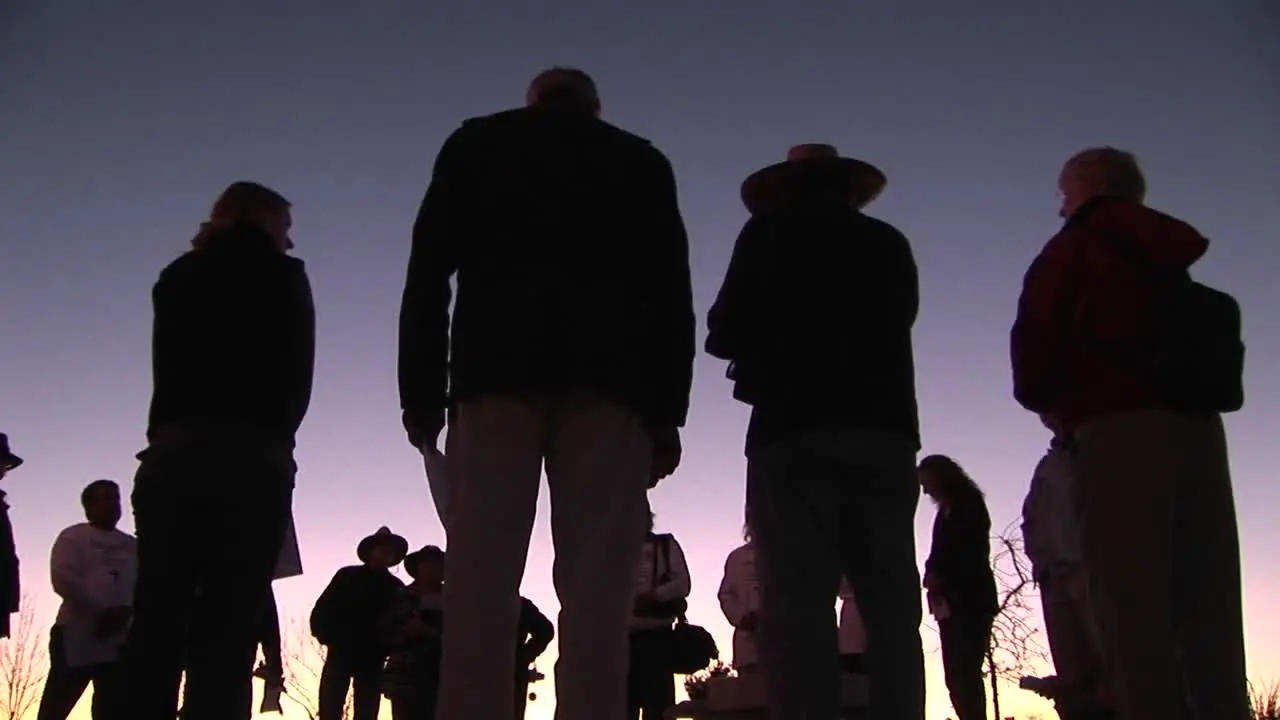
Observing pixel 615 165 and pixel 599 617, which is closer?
pixel 599 617

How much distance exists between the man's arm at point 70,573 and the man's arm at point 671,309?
552 cm

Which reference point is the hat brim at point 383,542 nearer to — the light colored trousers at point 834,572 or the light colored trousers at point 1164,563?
the light colored trousers at point 834,572

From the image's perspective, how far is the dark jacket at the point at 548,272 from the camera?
2789mm

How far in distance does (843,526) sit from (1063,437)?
2.36ft

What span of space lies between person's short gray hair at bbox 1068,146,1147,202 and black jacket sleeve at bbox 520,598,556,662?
4658 millimetres

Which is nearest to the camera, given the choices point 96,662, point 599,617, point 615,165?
point 599,617

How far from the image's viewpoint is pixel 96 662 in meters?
7.10

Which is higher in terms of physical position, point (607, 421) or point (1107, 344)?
point (1107, 344)

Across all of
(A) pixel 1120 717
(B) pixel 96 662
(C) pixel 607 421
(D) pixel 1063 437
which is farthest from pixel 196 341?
(B) pixel 96 662

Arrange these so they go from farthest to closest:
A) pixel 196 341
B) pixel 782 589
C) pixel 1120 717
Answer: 1. pixel 196 341
2. pixel 782 589
3. pixel 1120 717

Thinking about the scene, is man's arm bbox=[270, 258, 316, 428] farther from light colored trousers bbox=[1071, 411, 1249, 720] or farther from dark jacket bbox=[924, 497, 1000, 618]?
dark jacket bbox=[924, 497, 1000, 618]

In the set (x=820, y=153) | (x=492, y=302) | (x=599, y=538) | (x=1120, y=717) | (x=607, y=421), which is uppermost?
(x=820, y=153)

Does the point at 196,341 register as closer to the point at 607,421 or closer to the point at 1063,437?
the point at 607,421

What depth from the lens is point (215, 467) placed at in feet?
12.3
